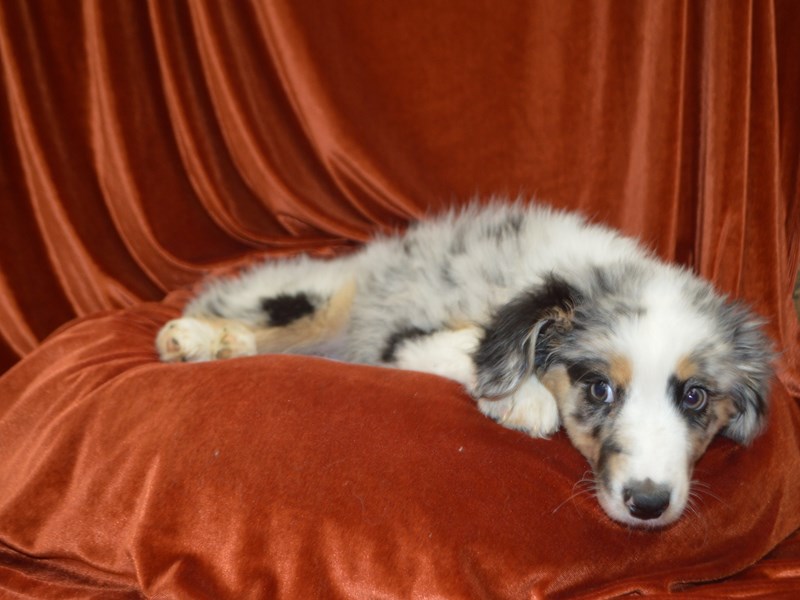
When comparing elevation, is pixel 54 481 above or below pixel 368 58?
below

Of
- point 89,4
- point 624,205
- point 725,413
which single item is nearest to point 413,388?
point 725,413

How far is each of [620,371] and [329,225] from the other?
5.24 feet

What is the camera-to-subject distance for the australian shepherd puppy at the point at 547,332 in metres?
2.01

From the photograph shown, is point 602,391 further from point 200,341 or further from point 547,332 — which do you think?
point 200,341

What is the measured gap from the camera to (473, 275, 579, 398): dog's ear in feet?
6.97

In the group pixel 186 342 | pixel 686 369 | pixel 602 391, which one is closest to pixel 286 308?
pixel 186 342

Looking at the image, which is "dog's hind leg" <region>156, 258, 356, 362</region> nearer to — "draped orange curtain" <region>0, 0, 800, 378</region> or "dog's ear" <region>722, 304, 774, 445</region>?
"draped orange curtain" <region>0, 0, 800, 378</region>

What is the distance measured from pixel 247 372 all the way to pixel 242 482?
0.36 m

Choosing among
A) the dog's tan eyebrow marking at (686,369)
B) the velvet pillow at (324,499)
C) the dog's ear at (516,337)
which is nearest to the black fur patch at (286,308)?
the velvet pillow at (324,499)

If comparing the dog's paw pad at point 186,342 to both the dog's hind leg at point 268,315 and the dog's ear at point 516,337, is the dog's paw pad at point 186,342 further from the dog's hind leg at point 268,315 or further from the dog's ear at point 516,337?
the dog's ear at point 516,337

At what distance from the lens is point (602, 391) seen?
2104mm

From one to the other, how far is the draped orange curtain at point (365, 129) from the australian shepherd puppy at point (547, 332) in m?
0.39

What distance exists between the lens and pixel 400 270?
9.21 ft

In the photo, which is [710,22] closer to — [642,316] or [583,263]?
[583,263]
